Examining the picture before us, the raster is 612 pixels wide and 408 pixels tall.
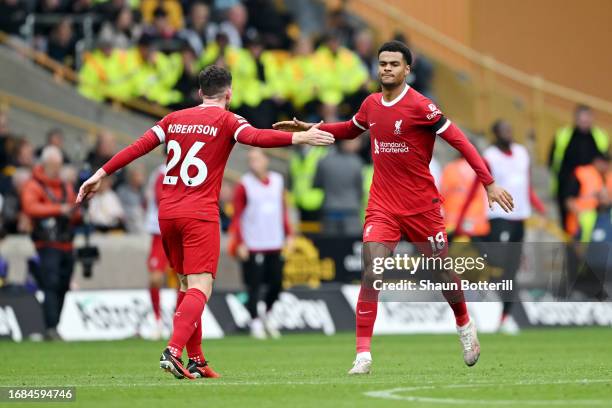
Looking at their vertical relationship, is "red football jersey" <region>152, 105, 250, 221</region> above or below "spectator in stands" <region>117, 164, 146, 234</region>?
above

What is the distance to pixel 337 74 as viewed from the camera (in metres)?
27.0

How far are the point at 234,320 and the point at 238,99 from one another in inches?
227

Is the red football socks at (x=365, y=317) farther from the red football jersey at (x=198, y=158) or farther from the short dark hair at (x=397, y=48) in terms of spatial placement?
the short dark hair at (x=397, y=48)

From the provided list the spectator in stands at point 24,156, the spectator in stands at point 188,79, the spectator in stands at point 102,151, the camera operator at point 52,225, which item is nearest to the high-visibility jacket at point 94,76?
the spectator in stands at point 188,79

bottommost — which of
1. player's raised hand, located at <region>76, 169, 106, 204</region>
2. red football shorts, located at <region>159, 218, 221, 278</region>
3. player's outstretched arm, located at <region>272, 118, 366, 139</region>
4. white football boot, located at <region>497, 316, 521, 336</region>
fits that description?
white football boot, located at <region>497, 316, 521, 336</region>

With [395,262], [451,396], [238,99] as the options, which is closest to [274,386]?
[451,396]

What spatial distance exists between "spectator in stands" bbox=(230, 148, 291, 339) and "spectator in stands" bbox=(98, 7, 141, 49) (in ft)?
20.8

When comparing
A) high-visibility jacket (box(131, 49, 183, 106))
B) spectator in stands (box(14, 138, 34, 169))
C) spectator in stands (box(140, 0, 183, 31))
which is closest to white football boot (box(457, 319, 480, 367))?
spectator in stands (box(14, 138, 34, 169))

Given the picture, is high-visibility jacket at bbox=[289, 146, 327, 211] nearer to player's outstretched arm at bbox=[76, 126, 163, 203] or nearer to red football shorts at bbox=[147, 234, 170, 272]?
red football shorts at bbox=[147, 234, 170, 272]

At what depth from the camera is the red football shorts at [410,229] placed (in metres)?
12.9

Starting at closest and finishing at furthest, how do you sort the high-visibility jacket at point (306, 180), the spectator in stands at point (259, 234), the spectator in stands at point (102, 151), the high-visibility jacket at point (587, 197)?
the spectator in stands at point (259, 234) → the spectator in stands at point (102, 151) → the high-visibility jacket at point (587, 197) → the high-visibility jacket at point (306, 180)

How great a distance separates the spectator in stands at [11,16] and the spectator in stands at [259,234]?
738cm

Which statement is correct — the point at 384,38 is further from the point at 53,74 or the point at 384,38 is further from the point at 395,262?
the point at 395,262

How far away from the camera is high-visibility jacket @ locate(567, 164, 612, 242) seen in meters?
24.2
